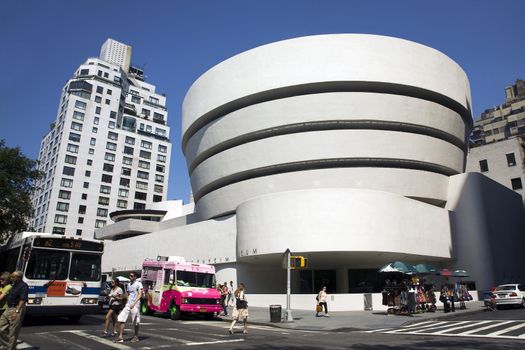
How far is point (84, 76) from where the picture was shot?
283ft

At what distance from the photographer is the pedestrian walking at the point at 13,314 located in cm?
837

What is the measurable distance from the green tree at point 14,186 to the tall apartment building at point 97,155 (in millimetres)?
47708

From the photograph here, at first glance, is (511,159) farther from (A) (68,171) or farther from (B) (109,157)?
(A) (68,171)

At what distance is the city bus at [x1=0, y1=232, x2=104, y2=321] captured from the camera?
537 inches

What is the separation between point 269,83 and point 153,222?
36.2 m

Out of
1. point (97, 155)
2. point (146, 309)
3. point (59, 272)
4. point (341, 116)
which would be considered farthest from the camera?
point (97, 155)

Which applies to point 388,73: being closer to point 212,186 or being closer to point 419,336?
point 212,186

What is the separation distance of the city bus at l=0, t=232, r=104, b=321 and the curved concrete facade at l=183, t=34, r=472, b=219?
2281 cm

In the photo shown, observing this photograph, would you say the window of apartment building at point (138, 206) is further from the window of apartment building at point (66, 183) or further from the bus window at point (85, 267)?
the bus window at point (85, 267)

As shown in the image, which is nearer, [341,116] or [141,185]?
[341,116]

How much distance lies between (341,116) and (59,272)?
2666 cm

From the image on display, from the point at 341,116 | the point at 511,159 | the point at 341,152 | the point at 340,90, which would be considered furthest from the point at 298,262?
the point at 511,159

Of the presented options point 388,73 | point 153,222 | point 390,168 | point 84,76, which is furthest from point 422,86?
point 84,76

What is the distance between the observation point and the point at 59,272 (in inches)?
562
